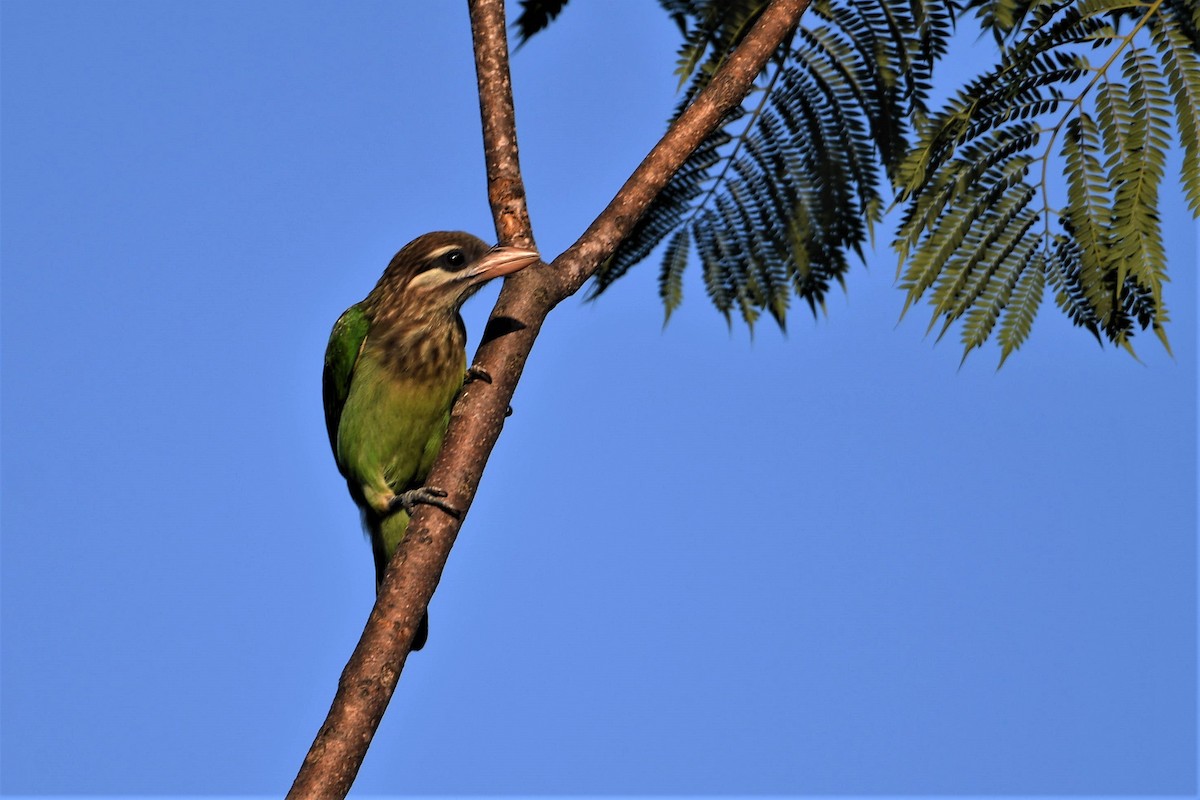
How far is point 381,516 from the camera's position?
20.2 ft

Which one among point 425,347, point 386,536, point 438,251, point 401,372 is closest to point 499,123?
point 438,251

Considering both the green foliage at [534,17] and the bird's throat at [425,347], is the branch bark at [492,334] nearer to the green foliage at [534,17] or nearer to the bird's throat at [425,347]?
the green foliage at [534,17]

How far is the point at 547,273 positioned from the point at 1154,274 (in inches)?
82.6

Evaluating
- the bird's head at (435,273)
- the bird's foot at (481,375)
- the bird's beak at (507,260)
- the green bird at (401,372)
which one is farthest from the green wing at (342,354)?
the bird's foot at (481,375)

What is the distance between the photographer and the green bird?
19.2 feet

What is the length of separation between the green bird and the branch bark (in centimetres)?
83

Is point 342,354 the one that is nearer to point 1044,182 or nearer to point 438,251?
point 438,251

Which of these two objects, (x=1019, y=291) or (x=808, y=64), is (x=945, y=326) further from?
(x=808, y=64)

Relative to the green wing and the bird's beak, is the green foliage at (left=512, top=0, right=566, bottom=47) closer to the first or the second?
the bird's beak

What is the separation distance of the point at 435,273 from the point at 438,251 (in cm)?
11

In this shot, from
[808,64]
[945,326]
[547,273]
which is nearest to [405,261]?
[547,273]

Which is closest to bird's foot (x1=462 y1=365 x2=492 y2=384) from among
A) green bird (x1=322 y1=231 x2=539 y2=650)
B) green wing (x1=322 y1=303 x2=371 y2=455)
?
green bird (x1=322 y1=231 x2=539 y2=650)

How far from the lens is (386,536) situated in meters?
6.16

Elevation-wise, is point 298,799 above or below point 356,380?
below
